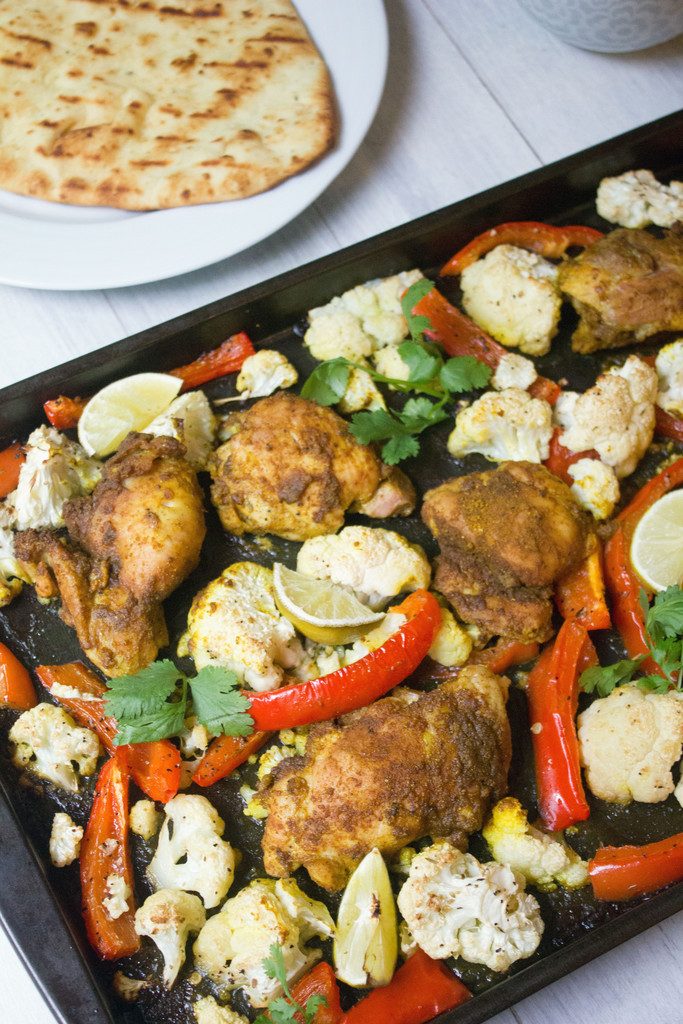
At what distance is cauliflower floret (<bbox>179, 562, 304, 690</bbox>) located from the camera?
3201 mm

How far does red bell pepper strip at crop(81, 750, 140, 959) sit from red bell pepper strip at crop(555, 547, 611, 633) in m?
1.49

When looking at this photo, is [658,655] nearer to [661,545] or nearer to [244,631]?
[661,545]

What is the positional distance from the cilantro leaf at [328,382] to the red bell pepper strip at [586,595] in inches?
39.0

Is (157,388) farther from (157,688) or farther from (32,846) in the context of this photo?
(32,846)

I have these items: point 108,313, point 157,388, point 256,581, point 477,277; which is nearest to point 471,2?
point 477,277

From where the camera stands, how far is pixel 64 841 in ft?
9.95

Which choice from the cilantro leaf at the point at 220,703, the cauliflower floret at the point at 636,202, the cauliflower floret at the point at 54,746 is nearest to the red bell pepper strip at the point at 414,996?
the cilantro leaf at the point at 220,703

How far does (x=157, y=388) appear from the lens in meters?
3.54

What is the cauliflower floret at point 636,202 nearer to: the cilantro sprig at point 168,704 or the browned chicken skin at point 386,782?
the browned chicken skin at point 386,782

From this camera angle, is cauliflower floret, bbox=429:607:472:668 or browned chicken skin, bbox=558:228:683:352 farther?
browned chicken skin, bbox=558:228:683:352

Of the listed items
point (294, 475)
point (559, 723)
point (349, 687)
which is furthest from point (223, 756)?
point (559, 723)

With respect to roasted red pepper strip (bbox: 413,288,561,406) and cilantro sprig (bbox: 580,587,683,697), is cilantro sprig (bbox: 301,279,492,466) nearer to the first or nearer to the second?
roasted red pepper strip (bbox: 413,288,561,406)

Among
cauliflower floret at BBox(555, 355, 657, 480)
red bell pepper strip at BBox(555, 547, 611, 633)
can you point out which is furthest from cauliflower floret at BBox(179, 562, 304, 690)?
cauliflower floret at BBox(555, 355, 657, 480)

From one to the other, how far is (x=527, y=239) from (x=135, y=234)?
57.5 inches
